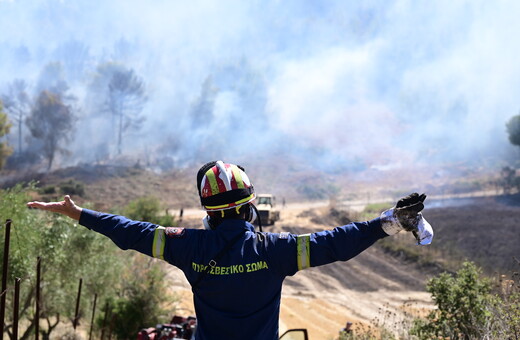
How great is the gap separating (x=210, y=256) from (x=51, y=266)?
9.11m

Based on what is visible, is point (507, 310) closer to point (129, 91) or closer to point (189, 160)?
point (189, 160)

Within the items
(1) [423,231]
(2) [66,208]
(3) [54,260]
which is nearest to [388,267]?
(3) [54,260]

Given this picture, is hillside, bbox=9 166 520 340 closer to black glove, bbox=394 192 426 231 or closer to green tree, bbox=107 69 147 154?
black glove, bbox=394 192 426 231

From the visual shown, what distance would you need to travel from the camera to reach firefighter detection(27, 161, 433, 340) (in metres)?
2.38

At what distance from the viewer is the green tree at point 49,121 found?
57.5 meters

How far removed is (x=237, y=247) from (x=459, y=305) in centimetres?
452

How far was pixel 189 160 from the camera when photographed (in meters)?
70.0

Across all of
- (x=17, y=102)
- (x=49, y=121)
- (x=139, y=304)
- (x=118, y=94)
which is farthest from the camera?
(x=118, y=94)

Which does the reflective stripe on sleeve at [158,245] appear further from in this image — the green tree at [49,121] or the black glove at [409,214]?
the green tree at [49,121]

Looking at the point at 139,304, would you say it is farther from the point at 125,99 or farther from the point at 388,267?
the point at 125,99

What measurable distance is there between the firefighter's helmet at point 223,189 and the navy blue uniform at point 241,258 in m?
0.13

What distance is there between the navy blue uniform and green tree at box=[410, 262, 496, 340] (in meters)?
3.69

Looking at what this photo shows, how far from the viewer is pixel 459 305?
5.73m

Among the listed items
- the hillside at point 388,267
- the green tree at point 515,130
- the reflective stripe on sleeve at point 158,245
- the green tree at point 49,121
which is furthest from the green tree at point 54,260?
the green tree at point 49,121
